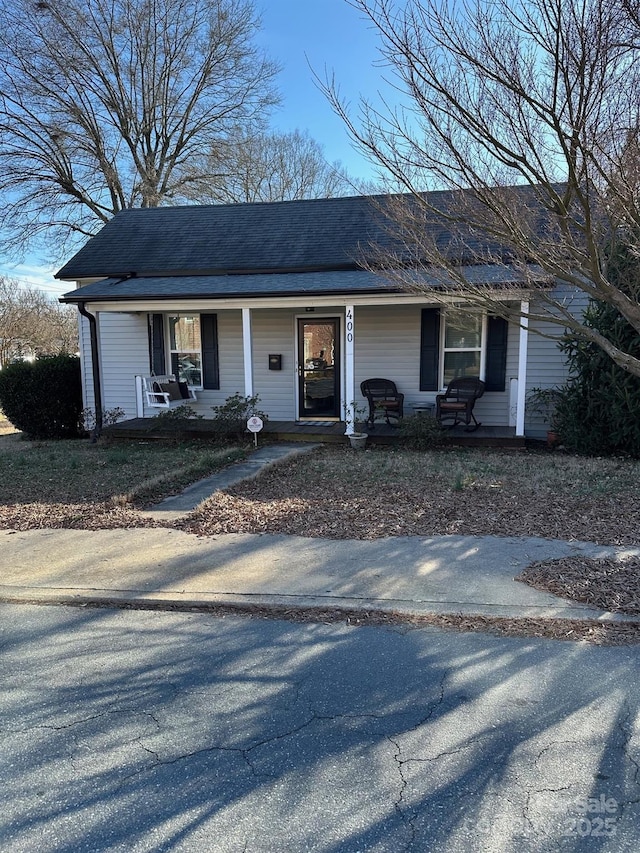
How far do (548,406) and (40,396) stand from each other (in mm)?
10545

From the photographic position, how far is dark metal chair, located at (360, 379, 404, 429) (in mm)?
10758

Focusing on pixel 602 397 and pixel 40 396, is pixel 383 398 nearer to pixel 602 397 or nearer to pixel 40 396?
pixel 602 397

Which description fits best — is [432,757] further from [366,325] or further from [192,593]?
[366,325]

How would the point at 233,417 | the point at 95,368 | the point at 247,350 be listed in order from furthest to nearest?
the point at 95,368 < the point at 247,350 < the point at 233,417

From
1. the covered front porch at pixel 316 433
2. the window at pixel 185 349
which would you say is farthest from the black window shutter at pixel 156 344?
the covered front porch at pixel 316 433

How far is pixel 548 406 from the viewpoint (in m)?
10.5

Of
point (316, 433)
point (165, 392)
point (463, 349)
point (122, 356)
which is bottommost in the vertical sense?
point (316, 433)

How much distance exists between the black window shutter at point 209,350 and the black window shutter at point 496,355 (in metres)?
5.57

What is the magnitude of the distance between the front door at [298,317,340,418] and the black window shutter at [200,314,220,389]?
1.80m

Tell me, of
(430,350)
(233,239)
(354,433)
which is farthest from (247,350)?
(233,239)

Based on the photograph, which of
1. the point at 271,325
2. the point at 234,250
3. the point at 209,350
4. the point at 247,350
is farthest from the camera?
the point at 234,250

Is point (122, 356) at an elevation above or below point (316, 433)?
above

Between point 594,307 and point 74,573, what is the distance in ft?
27.8

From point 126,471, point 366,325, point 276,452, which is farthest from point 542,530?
point 366,325
